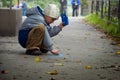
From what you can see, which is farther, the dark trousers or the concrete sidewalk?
the dark trousers

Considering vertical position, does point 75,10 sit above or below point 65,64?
below

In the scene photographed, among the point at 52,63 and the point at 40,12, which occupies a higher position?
the point at 40,12

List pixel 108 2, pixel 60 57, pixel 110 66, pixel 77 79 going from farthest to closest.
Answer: pixel 108 2 < pixel 60 57 < pixel 110 66 < pixel 77 79

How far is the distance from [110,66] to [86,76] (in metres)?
1.18

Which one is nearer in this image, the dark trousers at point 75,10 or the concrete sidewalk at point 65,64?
the concrete sidewalk at point 65,64

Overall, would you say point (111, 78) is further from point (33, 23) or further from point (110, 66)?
point (33, 23)

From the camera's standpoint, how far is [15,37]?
529 inches

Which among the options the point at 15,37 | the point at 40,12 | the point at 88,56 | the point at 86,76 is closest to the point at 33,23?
the point at 40,12

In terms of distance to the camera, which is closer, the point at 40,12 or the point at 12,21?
the point at 40,12

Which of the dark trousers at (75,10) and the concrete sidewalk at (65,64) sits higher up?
the concrete sidewalk at (65,64)

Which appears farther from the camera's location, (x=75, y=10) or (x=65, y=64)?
(x=75, y=10)

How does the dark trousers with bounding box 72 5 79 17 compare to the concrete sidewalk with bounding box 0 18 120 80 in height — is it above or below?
below

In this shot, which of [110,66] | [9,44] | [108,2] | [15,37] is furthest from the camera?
[108,2]

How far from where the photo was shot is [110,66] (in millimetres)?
8031
